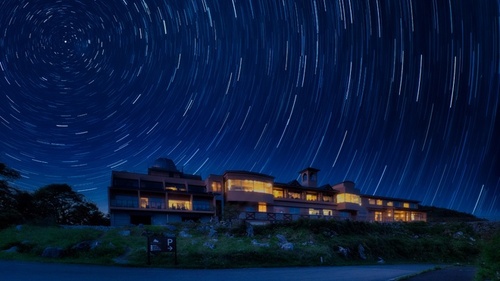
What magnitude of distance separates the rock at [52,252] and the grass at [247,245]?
27cm

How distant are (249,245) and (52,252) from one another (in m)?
12.1

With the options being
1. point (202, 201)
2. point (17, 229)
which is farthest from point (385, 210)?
point (17, 229)

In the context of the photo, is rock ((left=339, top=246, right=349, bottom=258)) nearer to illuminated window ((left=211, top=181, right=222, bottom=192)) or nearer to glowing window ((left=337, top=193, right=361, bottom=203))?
illuminated window ((left=211, top=181, right=222, bottom=192))

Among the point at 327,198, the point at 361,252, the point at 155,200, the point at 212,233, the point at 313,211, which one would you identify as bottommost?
the point at 313,211

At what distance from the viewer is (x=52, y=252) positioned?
61.4ft

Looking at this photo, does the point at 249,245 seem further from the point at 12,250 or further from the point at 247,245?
the point at 12,250

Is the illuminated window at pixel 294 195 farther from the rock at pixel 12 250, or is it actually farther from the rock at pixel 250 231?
the rock at pixel 12 250

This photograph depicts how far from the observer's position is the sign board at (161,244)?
17344mm

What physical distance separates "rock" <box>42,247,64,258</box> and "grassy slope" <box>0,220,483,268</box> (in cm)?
39

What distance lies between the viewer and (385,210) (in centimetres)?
7000

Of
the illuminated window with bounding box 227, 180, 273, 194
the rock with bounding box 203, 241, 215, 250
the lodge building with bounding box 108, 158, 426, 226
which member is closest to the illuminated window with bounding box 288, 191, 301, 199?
the lodge building with bounding box 108, 158, 426, 226

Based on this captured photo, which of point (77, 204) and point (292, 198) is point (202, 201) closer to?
point (292, 198)

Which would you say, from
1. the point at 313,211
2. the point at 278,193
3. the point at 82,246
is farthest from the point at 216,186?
the point at 82,246

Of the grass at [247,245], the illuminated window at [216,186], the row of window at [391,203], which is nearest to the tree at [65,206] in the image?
the illuminated window at [216,186]
